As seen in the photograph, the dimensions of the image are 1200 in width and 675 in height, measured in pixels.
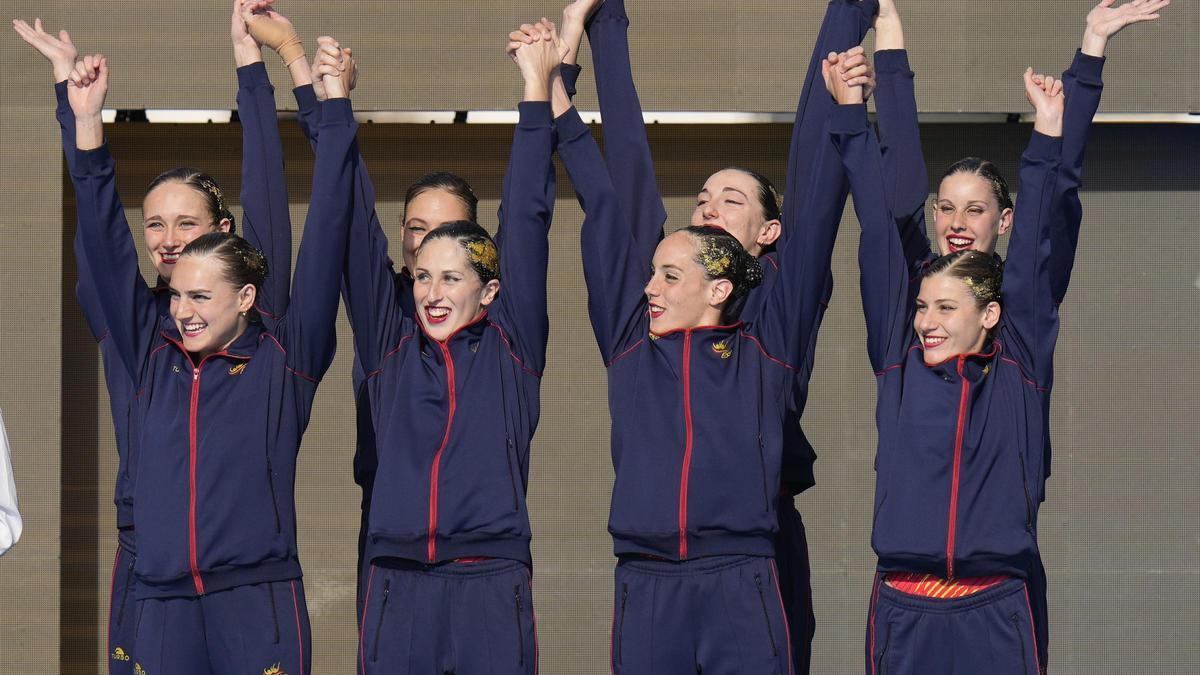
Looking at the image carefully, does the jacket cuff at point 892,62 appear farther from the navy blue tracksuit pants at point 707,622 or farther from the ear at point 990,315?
the navy blue tracksuit pants at point 707,622

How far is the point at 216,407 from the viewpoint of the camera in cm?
427

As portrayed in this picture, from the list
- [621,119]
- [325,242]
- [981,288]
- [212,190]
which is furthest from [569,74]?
[981,288]

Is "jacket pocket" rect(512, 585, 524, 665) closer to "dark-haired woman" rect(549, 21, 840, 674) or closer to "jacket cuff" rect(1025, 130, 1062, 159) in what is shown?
"dark-haired woman" rect(549, 21, 840, 674)

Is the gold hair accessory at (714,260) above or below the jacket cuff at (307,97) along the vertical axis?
below

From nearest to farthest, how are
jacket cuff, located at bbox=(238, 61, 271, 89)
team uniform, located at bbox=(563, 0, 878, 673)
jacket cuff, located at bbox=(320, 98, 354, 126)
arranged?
jacket cuff, located at bbox=(320, 98, 354, 126)
team uniform, located at bbox=(563, 0, 878, 673)
jacket cuff, located at bbox=(238, 61, 271, 89)

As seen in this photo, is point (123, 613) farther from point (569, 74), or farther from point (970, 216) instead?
point (970, 216)

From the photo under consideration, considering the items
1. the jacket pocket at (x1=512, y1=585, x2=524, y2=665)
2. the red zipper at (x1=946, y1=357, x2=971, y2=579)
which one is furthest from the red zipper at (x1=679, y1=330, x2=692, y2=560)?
the red zipper at (x1=946, y1=357, x2=971, y2=579)

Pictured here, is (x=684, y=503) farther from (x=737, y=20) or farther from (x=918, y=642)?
(x=737, y=20)

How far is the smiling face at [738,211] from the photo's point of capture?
4836mm

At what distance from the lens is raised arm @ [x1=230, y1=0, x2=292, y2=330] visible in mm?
4613

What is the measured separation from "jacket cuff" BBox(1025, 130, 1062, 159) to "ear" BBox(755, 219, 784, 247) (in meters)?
0.86

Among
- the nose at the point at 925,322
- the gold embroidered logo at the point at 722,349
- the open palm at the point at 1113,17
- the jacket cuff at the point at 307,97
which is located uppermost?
the open palm at the point at 1113,17

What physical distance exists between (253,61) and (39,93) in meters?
2.00

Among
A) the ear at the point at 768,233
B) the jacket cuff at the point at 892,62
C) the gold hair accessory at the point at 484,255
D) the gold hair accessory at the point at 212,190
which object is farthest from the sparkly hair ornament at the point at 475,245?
the jacket cuff at the point at 892,62
